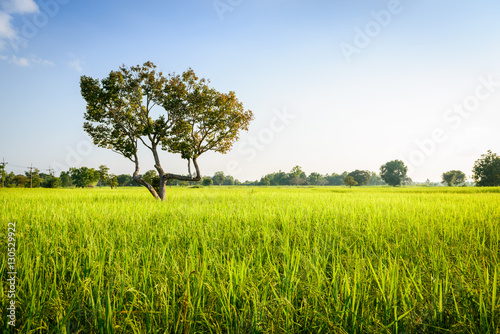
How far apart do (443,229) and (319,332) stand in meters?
5.32

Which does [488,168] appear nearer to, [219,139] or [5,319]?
[219,139]

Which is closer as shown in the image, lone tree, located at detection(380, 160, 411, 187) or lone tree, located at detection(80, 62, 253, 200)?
lone tree, located at detection(80, 62, 253, 200)

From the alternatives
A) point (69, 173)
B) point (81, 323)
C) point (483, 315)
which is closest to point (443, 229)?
point (483, 315)

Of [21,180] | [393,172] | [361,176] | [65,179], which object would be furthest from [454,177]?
[21,180]

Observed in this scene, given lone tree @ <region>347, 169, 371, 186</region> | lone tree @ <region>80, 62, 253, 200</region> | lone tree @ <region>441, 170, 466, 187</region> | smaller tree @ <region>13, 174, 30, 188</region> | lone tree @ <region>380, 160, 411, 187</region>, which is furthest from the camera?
lone tree @ <region>347, 169, 371, 186</region>

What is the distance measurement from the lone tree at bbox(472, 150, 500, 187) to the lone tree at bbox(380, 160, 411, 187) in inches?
1213

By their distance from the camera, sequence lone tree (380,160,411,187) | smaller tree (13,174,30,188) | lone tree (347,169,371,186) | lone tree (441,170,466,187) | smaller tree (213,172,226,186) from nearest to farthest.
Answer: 1. smaller tree (13,174,30,188)
2. lone tree (380,160,411,187)
3. lone tree (441,170,466,187)
4. lone tree (347,169,371,186)
5. smaller tree (213,172,226,186)

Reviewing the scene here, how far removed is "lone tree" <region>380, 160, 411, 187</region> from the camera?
4382 inches

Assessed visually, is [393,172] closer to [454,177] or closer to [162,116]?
[454,177]

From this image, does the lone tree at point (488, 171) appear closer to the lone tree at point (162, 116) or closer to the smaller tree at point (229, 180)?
the lone tree at point (162, 116)

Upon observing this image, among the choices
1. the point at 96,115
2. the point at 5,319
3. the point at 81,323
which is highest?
the point at 96,115

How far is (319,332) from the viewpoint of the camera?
1.72m

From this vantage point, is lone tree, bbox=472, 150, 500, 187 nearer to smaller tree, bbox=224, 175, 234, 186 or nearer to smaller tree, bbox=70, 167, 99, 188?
smaller tree, bbox=224, 175, 234, 186

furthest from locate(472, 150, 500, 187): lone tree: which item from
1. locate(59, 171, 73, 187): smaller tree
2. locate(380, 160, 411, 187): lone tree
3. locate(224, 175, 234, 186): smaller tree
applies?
locate(59, 171, 73, 187): smaller tree
